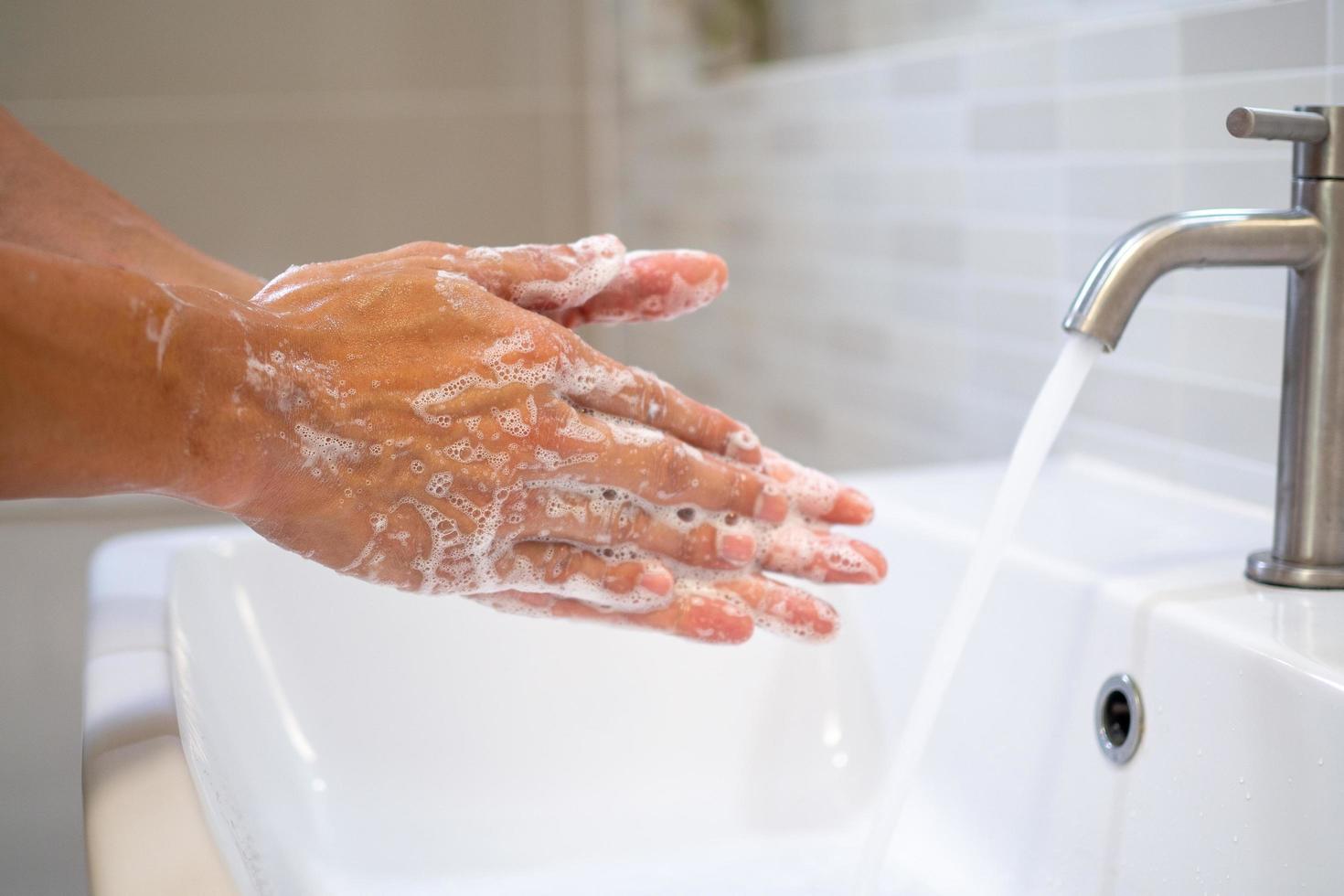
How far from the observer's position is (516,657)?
2.54 ft

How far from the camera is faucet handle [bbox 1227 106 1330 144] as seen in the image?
0.53 m

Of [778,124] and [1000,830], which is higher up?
[778,124]

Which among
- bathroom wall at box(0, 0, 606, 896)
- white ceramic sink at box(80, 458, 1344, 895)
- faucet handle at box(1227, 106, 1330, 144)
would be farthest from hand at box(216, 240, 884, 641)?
bathroom wall at box(0, 0, 606, 896)

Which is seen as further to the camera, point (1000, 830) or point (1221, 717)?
point (1000, 830)

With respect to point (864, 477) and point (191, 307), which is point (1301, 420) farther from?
point (191, 307)

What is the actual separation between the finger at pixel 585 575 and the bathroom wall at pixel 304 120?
3.43 ft

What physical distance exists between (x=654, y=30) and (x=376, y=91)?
1.29ft

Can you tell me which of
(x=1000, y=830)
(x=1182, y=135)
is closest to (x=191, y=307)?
(x=1000, y=830)

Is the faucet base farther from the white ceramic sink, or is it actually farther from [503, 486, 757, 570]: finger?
[503, 486, 757, 570]: finger

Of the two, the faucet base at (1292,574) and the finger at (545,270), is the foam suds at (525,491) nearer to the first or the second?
the finger at (545,270)

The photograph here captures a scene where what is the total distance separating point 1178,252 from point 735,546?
243mm

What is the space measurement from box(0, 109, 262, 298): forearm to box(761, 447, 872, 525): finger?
0.31 meters

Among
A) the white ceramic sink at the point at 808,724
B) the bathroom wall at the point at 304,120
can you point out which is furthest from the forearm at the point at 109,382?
the bathroom wall at the point at 304,120

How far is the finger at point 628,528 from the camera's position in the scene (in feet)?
1.88
